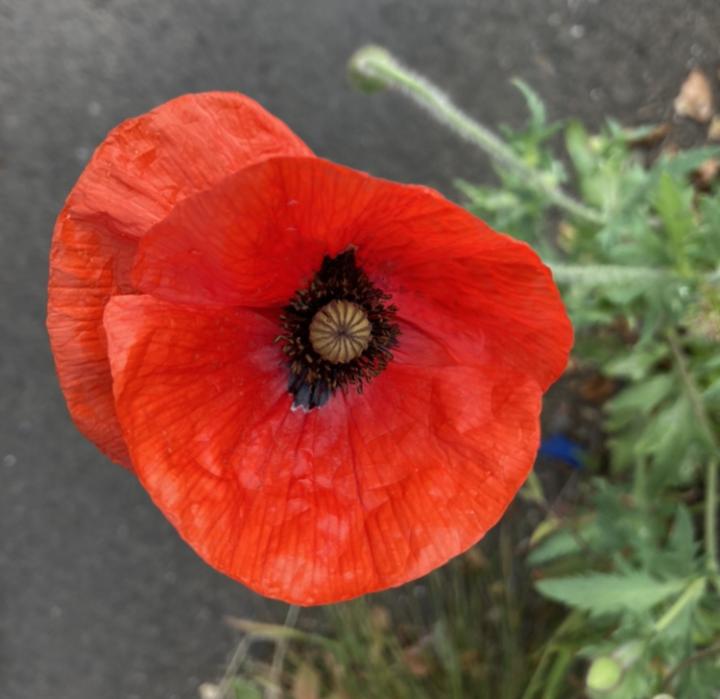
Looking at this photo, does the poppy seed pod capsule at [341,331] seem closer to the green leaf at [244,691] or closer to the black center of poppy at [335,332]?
the black center of poppy at [335,332]

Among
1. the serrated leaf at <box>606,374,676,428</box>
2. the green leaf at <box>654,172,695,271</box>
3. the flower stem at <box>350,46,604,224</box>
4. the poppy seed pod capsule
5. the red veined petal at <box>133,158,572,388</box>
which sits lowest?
the poppy seed pod capsule

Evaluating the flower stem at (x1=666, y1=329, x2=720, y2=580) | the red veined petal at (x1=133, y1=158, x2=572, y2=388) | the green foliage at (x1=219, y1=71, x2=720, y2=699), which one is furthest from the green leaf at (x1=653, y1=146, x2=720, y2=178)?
the red veined petal at (x1=133, y1=158, x2=572, y2=388)

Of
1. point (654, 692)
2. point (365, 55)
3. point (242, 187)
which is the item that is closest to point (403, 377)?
point (242, 187)

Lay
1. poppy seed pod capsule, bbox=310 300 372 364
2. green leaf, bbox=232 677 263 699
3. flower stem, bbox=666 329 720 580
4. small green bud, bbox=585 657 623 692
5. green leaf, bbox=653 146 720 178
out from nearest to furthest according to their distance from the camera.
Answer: poppy seed pod capsule, bbox=310 300 372 364 < small green bud, bbox=585 657 623 692 < green leaf, bbox=653 146 720 178 < flower stem, bbox=666 329 720 580 < green leaf, bbox=232 677 263 699

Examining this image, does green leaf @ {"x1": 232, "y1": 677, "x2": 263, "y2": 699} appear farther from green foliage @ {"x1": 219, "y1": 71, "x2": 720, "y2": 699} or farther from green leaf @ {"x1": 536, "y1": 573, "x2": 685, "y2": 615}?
green leaf @ {"x1": 536, "y1": 573, "x2": 685, "y2": 615}

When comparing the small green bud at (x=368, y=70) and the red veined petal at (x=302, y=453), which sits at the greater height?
the small green bud at (x=368, y=70)

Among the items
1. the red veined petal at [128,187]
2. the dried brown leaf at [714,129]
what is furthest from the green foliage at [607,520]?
the red veined petal at [128,187]

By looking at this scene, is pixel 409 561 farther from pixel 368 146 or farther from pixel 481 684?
pixel 368 146
